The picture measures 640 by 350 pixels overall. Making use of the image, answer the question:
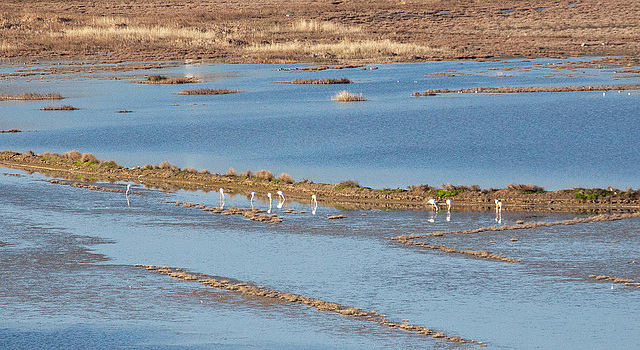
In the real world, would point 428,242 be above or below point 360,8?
below

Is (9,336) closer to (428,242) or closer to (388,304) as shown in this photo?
(388,304)

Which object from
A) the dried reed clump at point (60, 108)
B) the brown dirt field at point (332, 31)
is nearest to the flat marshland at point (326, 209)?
the dried reed clump at point (60, 108)

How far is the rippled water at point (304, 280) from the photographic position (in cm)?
1931

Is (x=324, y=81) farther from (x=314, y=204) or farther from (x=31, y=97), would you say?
(x=314, y=204)

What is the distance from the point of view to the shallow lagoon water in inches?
1596

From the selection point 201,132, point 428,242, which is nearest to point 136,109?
point 201,132

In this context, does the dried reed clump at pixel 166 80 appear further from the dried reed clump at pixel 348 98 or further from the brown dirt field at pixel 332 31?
the dried reed clump at pixel 348 98

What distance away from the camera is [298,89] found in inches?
3009

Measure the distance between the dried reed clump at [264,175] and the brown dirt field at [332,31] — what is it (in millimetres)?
61619

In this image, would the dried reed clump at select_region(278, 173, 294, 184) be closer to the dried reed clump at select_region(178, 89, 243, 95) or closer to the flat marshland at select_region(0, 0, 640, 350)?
the flat marshland at select_region(0, 0, 640, 350)

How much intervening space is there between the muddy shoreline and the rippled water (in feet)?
4.48

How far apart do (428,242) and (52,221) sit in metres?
14.4

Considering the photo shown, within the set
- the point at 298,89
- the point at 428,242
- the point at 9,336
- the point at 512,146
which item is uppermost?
the point at 298,89

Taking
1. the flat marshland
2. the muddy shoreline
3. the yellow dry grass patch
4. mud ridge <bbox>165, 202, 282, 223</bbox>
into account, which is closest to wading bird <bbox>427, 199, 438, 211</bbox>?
the flat marshland
